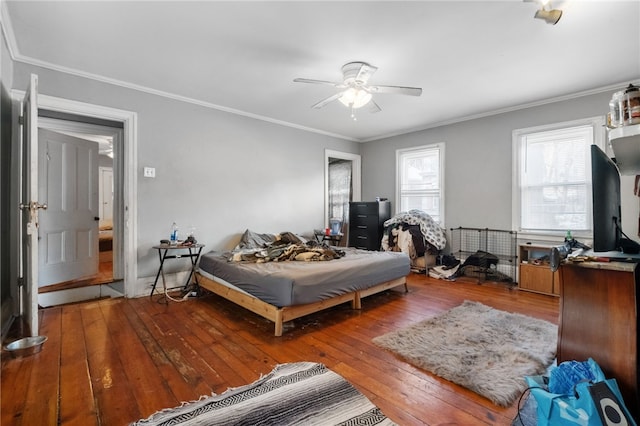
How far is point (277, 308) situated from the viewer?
2510 millimetres

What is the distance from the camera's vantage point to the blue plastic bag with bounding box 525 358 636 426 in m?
1.15

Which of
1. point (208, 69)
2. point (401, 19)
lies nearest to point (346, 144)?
point (208, 69)

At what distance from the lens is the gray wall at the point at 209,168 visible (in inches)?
139

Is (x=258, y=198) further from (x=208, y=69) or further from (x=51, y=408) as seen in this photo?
(x=51, y=408)

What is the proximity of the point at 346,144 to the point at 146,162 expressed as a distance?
151 inches

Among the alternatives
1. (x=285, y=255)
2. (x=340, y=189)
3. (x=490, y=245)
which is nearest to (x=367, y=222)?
(x=340, y=189)

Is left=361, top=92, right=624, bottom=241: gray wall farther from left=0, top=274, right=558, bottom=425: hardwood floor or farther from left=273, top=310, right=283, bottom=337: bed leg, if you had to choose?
left=273, top=310, right=283, bottom=337: bed leg

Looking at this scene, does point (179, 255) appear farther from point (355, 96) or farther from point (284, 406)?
point (355, 96)

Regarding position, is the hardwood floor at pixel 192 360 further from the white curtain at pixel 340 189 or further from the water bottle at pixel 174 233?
the white curtain at pixel 340 189

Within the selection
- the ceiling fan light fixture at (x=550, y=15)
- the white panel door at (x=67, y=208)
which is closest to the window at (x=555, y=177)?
the ceiling fan light fixture at (x=550, y=15)

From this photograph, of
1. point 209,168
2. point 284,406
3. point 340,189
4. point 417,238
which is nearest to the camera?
point 284,406

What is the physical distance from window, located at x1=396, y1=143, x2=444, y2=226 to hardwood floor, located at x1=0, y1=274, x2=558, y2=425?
7.51ft

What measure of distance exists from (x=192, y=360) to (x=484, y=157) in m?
4.74

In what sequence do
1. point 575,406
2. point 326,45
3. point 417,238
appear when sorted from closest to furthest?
point 575,406
point 326,45
point 417,238
